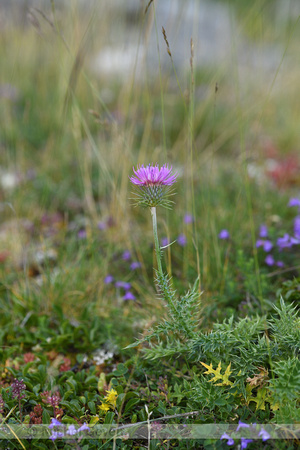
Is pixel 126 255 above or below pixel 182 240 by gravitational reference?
below

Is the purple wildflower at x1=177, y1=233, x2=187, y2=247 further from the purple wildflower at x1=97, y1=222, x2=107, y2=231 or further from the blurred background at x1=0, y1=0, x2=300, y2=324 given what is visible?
the purple wildflower at x1=97, y1=222, x2=107, y2=231

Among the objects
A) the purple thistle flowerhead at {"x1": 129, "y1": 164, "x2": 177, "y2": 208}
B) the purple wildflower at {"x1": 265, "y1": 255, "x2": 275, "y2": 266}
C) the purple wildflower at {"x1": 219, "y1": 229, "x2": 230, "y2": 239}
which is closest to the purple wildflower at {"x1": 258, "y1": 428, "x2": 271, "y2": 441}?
the purple thistle flowerhead at {"x1": 129, "y1": 164, "x2": 177, "y2": 208}

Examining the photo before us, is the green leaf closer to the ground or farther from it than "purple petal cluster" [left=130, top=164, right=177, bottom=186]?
closer to the ground

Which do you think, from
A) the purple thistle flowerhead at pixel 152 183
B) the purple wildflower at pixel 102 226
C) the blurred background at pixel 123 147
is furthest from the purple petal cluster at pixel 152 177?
the purple wildflower at pixel 102 226

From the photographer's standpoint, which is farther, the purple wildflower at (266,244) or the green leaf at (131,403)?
the purple wildflower at (266,244)

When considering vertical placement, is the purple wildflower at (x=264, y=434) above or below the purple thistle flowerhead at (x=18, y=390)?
above

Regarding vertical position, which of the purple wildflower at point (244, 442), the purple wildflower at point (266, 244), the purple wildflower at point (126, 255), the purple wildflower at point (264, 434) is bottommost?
the purple wildflower at point (126, 255)

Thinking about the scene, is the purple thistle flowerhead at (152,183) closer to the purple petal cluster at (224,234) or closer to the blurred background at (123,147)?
the blurred background at (123,147)

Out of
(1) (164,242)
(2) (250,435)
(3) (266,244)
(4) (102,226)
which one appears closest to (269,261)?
(3) (266,244)

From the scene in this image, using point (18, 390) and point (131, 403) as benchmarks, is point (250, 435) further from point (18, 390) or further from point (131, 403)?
point (18, 390)
